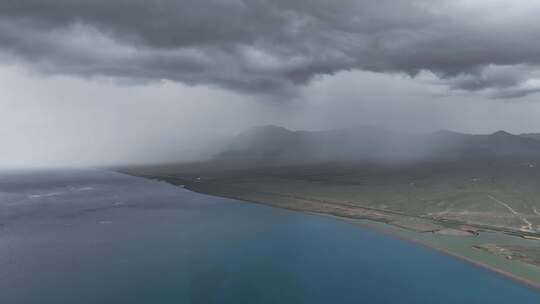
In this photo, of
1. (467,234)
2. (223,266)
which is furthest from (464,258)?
(223,266)

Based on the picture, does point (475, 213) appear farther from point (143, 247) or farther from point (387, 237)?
point (143, 247)

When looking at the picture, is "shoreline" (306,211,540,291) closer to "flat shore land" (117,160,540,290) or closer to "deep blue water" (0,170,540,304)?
"flat shore land" (117,160,540,290)

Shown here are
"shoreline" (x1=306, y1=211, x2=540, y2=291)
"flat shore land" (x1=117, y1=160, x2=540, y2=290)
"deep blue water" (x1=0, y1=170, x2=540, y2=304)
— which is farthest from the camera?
"flat shore land" (x1=117, y1=160, x2=540, y2=290)

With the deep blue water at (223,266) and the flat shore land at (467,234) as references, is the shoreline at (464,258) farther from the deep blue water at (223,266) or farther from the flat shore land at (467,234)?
the deep blue water at (223,266)

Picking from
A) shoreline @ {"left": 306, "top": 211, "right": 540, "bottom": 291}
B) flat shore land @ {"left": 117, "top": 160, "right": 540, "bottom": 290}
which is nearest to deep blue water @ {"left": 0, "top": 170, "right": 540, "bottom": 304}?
shoreline @ {"left": 306, "top": 211, "right": 540, "bottom": 291}

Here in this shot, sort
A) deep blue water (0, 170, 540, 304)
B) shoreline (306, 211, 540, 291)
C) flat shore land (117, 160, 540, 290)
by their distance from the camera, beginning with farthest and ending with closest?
flat shore land (117, 160, 540, 290)
shoreline (306, 211, 540, 291)
deep blue water (0, 170, 540, 304)

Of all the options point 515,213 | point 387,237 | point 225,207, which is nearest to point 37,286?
point 387,237

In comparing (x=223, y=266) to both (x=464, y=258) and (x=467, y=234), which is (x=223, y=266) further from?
(x=467, y=234)

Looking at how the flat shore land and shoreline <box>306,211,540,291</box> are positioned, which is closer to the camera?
shoreline <box>306,211,540,291</box>
